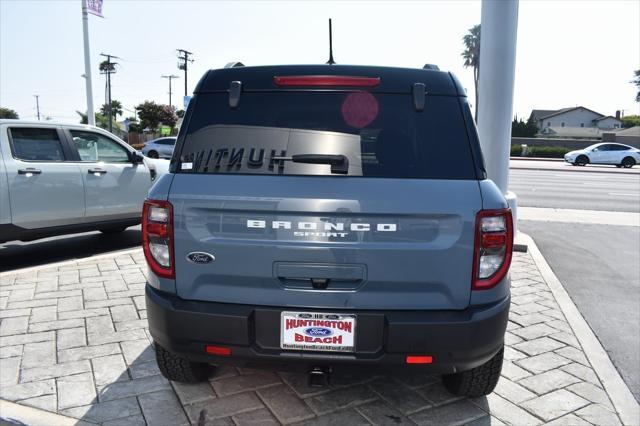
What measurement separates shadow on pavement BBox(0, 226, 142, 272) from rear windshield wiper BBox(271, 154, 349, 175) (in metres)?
5.09

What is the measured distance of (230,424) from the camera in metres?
2.68

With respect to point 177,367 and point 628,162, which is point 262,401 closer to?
point 177,367

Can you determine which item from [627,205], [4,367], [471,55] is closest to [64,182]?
[4,367]

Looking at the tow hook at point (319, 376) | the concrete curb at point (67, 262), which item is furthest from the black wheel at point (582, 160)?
the tow hook at point (319, 376)

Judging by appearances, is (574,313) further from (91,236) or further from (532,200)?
(532,200)

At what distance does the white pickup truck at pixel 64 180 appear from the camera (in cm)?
570

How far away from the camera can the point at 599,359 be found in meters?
3.66

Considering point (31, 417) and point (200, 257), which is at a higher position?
point (200, 257)

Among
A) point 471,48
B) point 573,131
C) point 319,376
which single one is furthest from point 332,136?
point 573,131

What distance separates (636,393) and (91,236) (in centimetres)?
751

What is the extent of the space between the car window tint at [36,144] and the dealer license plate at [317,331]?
5033 mm

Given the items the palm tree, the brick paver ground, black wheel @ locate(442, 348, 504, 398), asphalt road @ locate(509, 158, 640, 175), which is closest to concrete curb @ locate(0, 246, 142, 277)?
the brick paver ground

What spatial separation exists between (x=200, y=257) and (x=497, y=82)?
18.0ft

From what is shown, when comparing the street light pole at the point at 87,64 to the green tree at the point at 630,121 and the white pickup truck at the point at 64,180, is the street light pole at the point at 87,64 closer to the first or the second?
the white pickup truck at the point at 64,180
